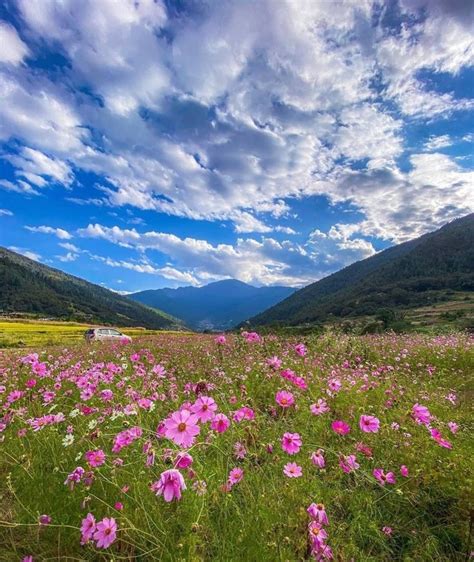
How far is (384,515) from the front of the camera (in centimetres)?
301

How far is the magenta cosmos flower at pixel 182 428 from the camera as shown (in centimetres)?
183

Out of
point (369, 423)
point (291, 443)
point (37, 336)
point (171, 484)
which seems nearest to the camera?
point (171, 484)

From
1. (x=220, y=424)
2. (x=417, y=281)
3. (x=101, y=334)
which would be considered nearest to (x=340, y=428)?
(x=220, y=424)

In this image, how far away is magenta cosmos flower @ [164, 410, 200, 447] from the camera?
1833 mm

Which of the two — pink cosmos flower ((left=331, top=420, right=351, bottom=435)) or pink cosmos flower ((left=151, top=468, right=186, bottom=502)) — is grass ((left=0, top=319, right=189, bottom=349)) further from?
pink cosmos flower ((left=151, top=468, right=186, bottom=502))

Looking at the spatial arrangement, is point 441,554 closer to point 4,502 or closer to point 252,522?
point 252,522

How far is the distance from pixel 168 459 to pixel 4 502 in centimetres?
233

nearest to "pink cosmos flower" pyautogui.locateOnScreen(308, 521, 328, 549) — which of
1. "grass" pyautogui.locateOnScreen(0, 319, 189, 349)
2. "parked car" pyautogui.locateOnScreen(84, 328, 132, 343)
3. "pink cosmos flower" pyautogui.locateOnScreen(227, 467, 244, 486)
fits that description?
"pink cosmos flower" pyautogui.locateOnScreen(227, 467, 244, 486)

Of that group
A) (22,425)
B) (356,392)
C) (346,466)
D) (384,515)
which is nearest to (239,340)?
(356,392)

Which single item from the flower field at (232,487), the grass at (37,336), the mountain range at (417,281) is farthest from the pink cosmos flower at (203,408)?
the mountain range at (417,281)

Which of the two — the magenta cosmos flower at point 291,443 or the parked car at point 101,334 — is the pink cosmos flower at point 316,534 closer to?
the magenta cosmos flower at point 291,443

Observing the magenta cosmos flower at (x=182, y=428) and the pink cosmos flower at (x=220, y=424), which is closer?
the magenta cosmos flower at (x=182, y=428)

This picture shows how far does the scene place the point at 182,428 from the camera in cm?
191

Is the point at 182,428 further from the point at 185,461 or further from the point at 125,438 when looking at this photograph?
the point at 125,438
